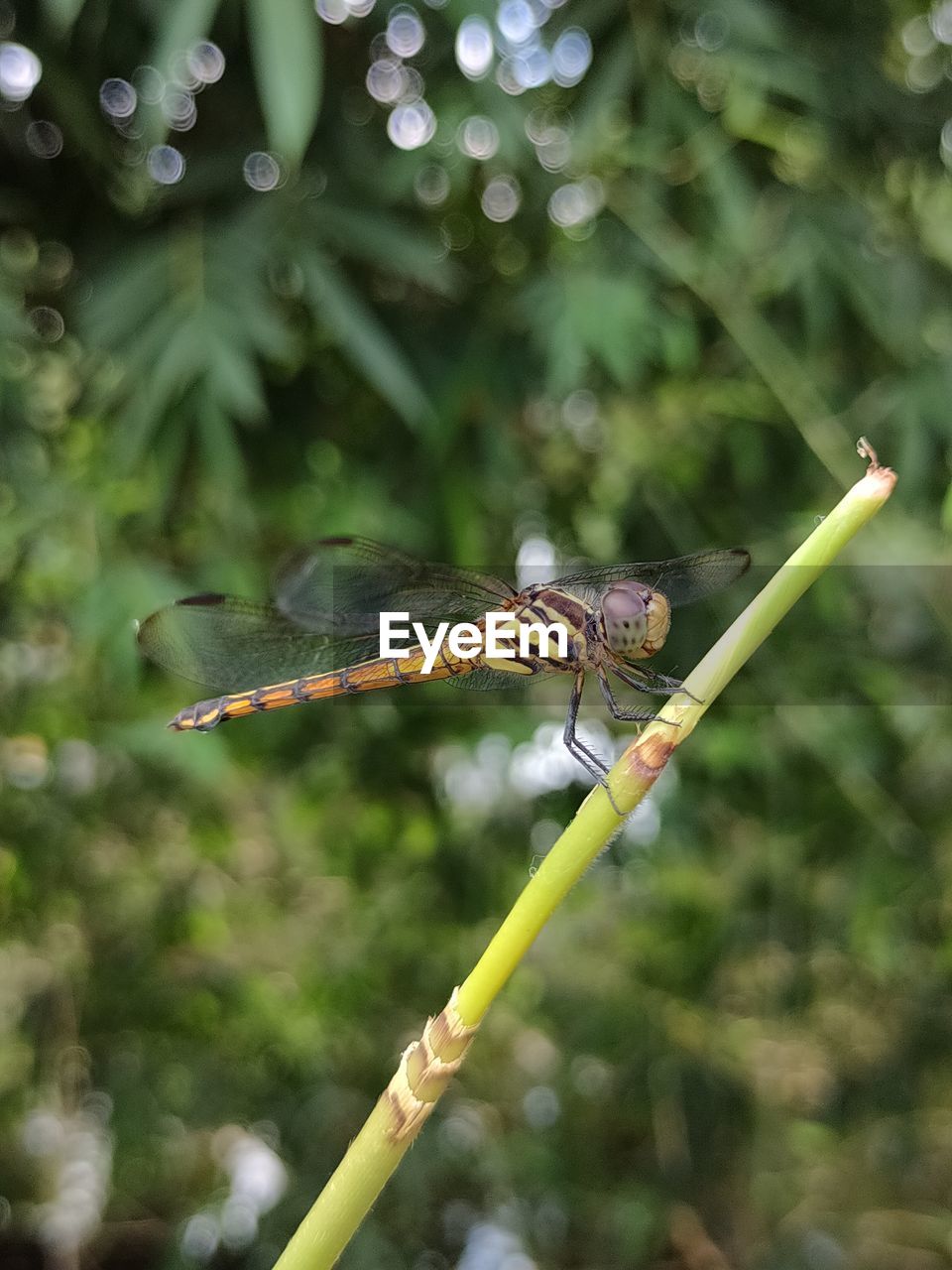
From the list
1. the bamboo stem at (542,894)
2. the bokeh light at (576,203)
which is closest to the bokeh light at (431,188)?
the bokeh light at (576,203)

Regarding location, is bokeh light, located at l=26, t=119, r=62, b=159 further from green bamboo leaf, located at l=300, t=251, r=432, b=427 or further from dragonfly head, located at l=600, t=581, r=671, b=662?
dragonfly head, located at l=600, t=581, r=671, b=662

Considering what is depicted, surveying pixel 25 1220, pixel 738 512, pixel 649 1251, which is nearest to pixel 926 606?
pixel 738 512

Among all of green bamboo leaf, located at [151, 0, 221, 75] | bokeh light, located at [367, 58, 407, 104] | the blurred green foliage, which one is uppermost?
green bamboo leaf, located at [151, 0, 221, 75]

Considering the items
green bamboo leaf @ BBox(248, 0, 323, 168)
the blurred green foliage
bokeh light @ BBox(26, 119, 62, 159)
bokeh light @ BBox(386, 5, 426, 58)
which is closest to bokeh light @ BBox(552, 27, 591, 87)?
the blurred green foliage

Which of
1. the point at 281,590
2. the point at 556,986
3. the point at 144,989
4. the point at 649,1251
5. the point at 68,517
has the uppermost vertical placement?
the point at 281,590

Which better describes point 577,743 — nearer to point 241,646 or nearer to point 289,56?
point 241,646

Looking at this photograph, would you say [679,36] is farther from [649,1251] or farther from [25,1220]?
[25,1220]
